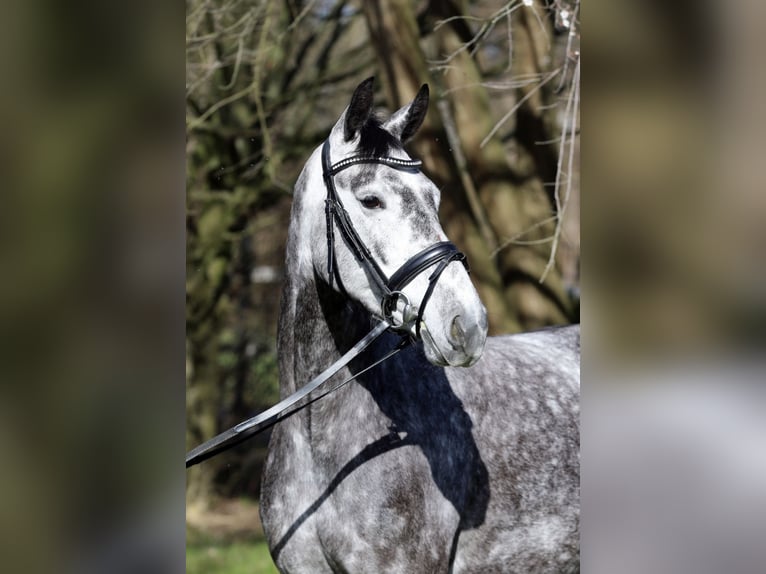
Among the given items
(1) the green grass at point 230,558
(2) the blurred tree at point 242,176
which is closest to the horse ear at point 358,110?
(2) the blurred tree at point 242,176

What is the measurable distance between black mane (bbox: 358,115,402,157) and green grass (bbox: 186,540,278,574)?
8.28 ft

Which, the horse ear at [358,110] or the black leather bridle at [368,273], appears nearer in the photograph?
the black leather bridle at [368,273]

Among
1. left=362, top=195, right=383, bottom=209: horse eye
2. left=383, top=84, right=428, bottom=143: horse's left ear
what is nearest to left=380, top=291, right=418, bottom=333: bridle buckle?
left=362, top=195, right=383, bottom=209: horse eye

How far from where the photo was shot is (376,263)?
2193 millimetres

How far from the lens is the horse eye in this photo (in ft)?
7.32

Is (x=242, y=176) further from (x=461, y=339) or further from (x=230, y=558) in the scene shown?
(x=461, y=339)

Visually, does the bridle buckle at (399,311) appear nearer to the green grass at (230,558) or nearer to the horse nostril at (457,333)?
the horse nostril at (457,333)

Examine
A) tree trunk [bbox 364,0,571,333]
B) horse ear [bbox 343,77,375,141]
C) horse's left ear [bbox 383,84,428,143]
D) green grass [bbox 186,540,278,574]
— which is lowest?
green grass [bbox 186,540,278,574]

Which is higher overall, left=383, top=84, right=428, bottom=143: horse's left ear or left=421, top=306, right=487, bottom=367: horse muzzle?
left=383, top=84, right=428, bottom=143: horse's left ear

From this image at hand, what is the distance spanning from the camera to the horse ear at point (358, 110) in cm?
224

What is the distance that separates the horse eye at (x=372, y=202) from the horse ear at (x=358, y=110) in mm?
226

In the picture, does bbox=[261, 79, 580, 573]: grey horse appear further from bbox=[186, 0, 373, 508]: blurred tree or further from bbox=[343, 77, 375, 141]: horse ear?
bbox=[186, 0, 373, 508]: blurred tree
